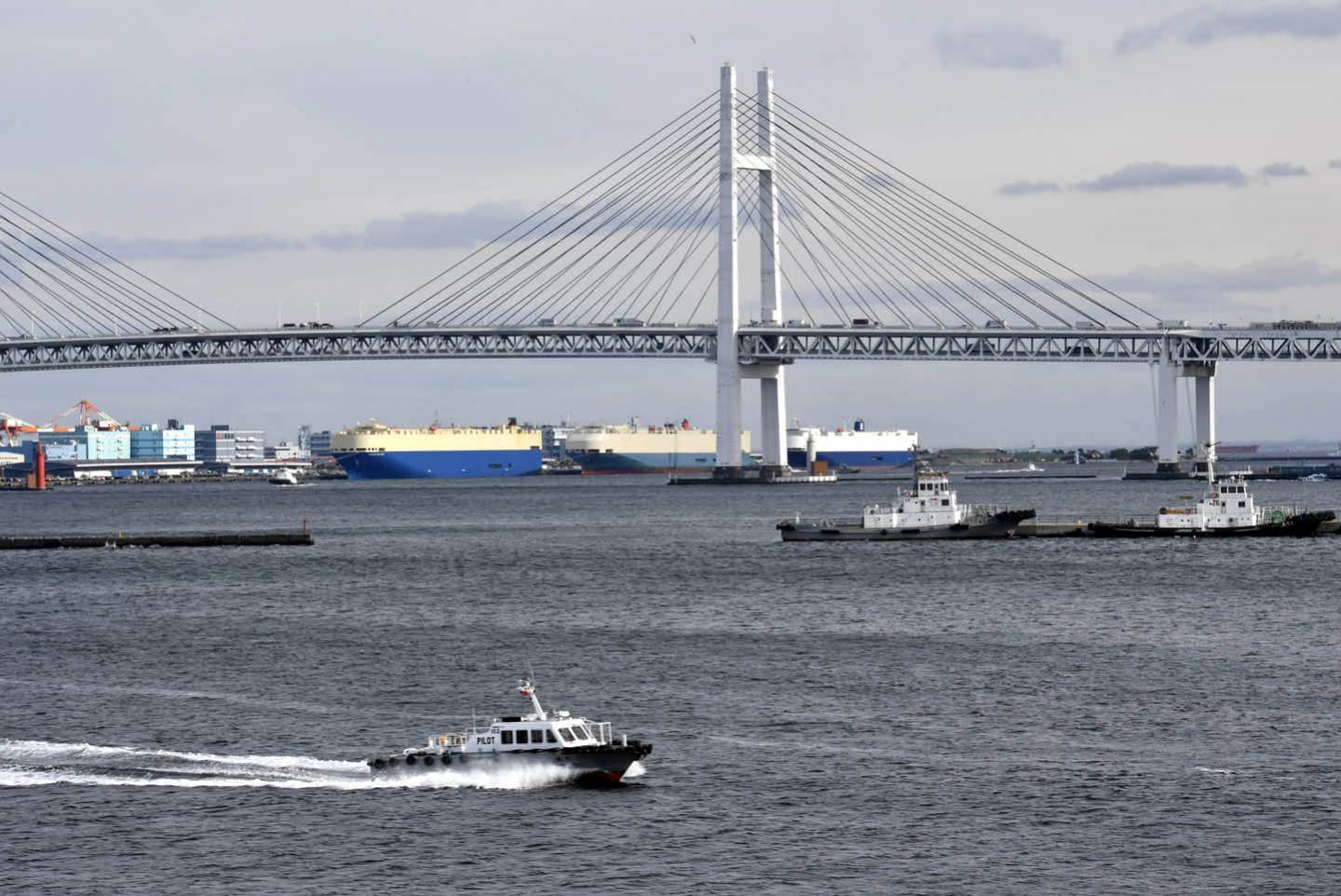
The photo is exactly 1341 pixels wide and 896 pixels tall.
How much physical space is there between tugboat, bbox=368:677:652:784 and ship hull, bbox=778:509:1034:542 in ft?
181

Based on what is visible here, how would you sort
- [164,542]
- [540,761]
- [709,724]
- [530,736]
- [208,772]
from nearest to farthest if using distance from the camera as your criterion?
1. [540,761]
2. [530,736]
3. [208,772]
4. [709,724]
5. [164,542]

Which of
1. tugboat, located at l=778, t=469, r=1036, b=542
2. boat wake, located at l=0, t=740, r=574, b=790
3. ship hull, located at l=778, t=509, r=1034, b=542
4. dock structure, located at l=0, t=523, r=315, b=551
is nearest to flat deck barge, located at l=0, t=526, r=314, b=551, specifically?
dock structure, located at l=0, t=523, r=315, b=551

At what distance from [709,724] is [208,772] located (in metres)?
9.77

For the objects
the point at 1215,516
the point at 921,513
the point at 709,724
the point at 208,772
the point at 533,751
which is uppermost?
the point at 921,513

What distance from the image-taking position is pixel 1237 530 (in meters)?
85.9

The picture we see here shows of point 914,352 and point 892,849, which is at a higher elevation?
point 914,352

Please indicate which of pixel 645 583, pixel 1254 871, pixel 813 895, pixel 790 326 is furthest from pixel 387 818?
pixel 790 326

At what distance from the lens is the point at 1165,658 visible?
1829 inches

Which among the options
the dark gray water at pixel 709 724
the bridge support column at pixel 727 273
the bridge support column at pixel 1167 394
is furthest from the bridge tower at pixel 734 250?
the dark gray water at pixel 709 724

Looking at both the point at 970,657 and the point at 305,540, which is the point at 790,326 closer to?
the point at 305,540

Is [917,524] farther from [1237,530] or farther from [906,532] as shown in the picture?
[1237,530]

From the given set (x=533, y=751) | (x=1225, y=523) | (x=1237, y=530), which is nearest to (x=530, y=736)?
(x=533, y=751)

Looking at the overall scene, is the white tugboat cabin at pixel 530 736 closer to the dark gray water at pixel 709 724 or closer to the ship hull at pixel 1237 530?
the dark gray water at pixel 709 724

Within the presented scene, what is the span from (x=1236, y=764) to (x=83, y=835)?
63.7ft
